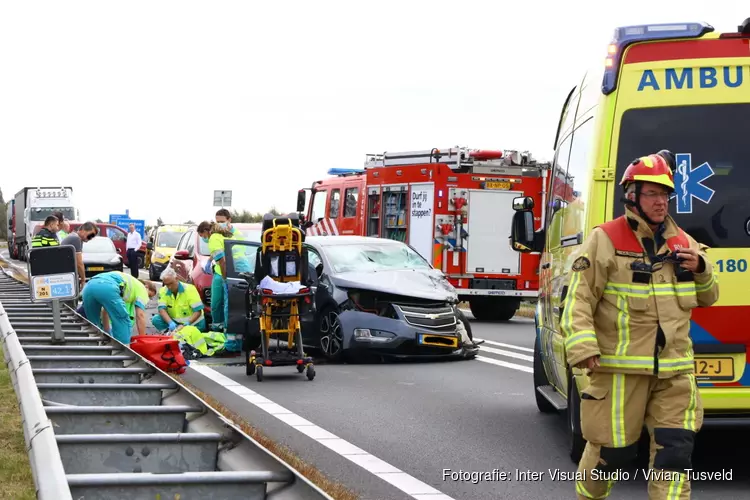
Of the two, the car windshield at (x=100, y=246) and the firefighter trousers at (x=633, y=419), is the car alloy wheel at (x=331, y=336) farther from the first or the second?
the car windshield at (x=100, y=246)

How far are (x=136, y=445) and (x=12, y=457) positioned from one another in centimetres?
144

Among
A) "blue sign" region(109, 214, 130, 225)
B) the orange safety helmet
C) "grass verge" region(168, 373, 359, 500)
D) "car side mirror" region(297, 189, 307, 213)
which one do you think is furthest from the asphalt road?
"blue sign" region(109, 214, 130, 225)

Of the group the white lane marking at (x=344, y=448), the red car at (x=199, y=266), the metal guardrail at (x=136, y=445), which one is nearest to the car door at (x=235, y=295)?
the red car at (x=199, y=266)

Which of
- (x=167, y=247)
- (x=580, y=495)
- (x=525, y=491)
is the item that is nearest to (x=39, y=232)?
(x=525, y=491)

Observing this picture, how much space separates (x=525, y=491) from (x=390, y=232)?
54.6 ft

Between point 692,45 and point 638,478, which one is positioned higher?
point 692,45

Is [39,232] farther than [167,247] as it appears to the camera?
No

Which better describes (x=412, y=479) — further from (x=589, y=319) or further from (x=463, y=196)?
Result: (x=463, y=196)

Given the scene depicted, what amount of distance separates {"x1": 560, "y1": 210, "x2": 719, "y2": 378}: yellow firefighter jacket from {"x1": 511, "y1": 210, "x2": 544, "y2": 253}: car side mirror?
12.8 ft

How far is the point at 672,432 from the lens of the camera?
5621mm

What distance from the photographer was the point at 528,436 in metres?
9.38

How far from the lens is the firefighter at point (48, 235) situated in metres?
18.2

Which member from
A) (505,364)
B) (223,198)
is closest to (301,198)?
(505,364)

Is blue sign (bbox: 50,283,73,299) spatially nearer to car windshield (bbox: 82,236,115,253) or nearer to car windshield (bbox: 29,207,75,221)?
car windshield (bbox: 82,236,115,253)
